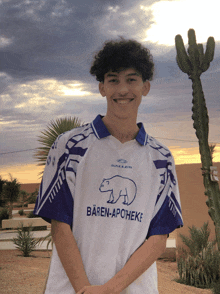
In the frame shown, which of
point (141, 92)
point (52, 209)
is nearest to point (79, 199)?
point (52, 209)

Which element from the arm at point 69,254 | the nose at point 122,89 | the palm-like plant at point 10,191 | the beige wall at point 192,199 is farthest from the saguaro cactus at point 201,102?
the palm-like plant at point 10,191

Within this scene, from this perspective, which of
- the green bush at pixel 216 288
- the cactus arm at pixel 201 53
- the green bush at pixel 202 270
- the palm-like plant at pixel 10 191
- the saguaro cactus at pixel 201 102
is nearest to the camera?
the green bush at pixel 216 288

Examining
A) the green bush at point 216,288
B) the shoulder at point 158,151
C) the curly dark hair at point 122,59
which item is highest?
the curly dark hair at point 122,59

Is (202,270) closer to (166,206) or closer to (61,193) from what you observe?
(166,206)

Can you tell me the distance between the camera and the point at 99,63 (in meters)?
2.02

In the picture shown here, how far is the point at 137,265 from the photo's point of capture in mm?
1762

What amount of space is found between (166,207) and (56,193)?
0.65 m

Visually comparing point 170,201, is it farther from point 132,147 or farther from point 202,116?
point 202,116

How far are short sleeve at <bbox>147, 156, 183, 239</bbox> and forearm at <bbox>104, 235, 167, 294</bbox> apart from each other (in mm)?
61

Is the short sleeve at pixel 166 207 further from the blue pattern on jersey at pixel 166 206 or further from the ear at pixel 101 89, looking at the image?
the ear at pixel 101 89

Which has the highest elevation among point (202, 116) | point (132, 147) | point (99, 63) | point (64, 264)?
point (202, 116)

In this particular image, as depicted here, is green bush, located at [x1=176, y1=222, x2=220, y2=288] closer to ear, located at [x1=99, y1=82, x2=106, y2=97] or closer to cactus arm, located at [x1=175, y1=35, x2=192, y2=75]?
cactus arm, located at [x1=175, y1=35, x2=192, y2=75]

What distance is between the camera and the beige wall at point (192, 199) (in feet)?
33.8

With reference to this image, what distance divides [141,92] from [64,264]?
3.49 ft
